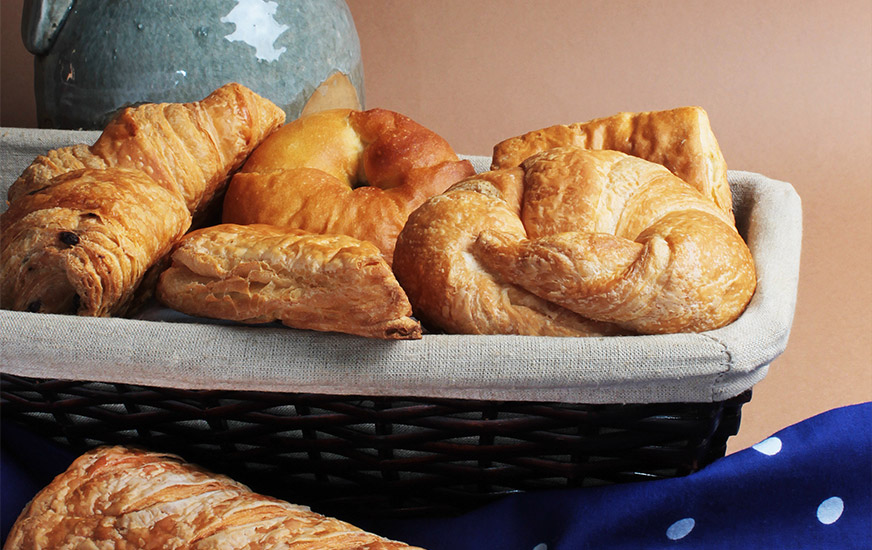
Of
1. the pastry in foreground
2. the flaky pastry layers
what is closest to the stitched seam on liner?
the pastry in foreground

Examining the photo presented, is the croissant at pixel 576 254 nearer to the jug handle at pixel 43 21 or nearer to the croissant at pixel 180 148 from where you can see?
the croissant at pixel 180 148

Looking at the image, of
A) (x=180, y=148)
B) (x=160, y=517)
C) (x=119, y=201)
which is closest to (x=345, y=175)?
(x=180, y=148)

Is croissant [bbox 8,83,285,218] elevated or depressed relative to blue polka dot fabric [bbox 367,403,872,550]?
elevated

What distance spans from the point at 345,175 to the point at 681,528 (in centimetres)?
66

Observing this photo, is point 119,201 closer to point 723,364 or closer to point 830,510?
point 723,364

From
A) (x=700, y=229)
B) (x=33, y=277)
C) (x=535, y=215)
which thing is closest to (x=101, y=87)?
(x=33, y=277)

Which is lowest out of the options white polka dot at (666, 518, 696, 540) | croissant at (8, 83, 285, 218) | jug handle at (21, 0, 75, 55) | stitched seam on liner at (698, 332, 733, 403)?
white polka dot at (666, 518, 696, 540)

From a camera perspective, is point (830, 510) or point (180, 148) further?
point (180, 148)

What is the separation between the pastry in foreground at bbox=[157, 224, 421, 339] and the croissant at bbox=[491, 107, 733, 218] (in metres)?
0.41

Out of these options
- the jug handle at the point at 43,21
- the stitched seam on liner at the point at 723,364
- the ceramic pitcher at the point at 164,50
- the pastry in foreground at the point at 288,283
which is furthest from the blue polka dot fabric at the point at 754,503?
the jug handle at the point at 43,21

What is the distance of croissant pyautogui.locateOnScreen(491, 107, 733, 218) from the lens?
3.51 ft

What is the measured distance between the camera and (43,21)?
1.50 metres

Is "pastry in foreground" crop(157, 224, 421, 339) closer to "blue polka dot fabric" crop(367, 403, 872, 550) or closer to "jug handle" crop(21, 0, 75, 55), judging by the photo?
"blue polka dot fabric" crop(367, 403, 872, 550)

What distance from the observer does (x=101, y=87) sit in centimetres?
151
